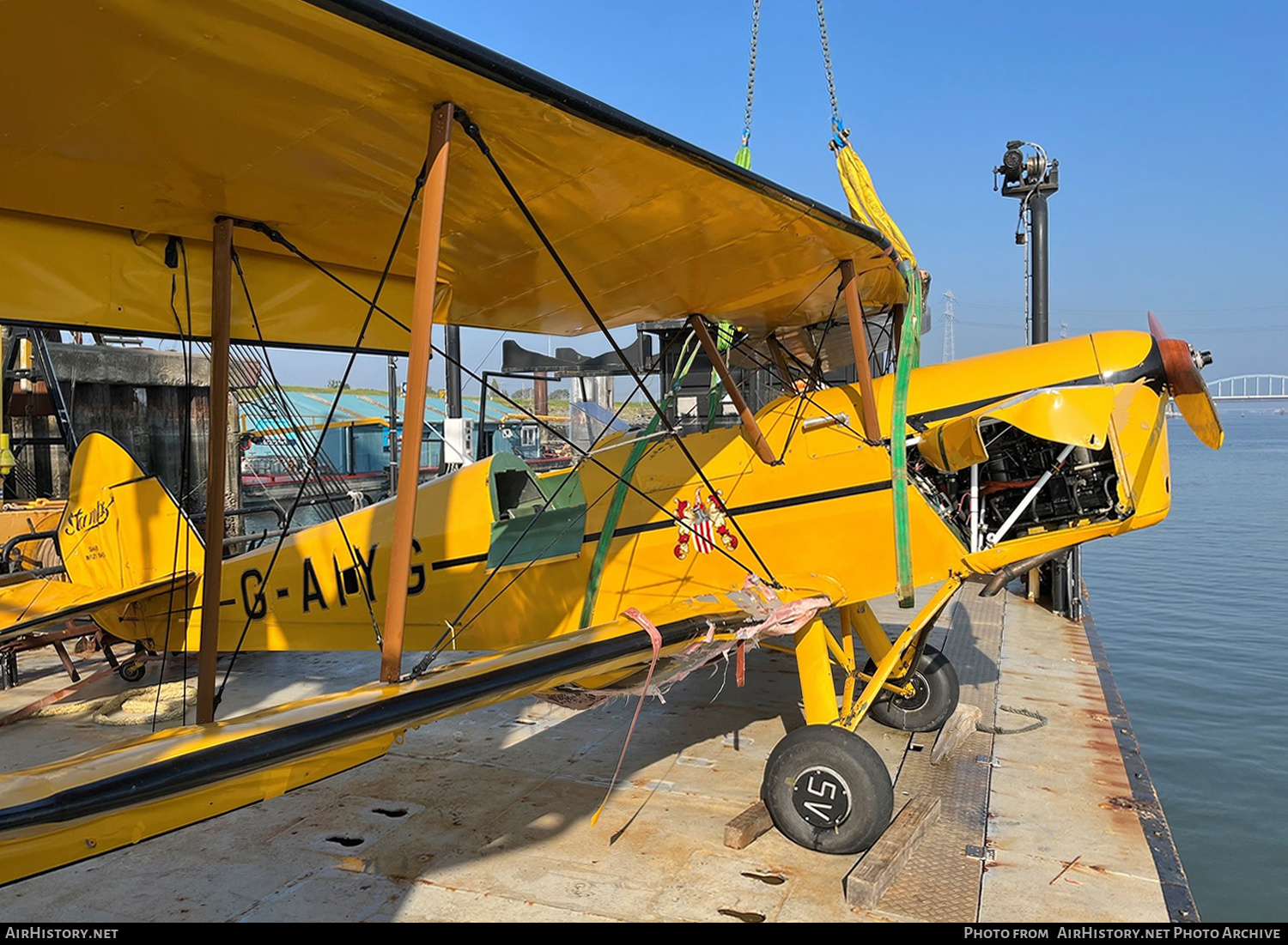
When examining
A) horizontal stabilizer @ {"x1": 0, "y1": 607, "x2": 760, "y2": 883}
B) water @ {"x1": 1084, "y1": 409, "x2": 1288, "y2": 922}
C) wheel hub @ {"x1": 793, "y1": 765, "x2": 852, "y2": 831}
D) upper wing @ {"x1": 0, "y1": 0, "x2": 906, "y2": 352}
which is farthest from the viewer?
water @ {"x1": 1084, "y1": 409, "x2": 1288, "y2": 922}

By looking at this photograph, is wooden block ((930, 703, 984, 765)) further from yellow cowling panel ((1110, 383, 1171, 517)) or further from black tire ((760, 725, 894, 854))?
yellow cowling panel ((1110, 383, 1171, 517))

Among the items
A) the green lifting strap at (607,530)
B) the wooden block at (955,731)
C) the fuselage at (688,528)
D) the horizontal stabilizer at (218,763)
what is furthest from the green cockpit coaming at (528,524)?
the wooden block at (955,731)

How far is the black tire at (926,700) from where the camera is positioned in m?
5.09

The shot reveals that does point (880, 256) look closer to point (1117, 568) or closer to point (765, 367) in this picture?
point (765, 367)

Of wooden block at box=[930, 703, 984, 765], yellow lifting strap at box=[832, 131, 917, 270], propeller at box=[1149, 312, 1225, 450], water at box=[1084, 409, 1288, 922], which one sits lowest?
water at box=[1084, 409, 1288, 922]

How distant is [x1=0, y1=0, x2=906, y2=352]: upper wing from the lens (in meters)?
2.17

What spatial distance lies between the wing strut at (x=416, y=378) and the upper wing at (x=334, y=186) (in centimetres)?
20

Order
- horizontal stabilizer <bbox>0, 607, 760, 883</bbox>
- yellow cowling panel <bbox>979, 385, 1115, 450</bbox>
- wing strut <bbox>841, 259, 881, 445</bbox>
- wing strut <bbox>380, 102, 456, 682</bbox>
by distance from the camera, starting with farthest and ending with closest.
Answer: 1. wing strut <bbox>841, 259, 881, 445</bbox>
2. yellow cowling panel <bbox>979, 385, 1115, 450</bbox>
3. wing strut <bbox>380, 102, 456, 682</bbox>
4. horizontal stabilizer <bbox>0, 607, 760, 883</bbox>

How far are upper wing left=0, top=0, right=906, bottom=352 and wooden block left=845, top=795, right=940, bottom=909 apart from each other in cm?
267

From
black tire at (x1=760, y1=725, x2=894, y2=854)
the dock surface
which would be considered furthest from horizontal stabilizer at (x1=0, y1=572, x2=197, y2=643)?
black tire at (x1=760, y1=725, x2=894, y2=854)

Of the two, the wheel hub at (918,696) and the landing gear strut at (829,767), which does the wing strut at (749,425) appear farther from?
the wheel hub at (918,696)

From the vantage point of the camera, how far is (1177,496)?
30156 millimetres

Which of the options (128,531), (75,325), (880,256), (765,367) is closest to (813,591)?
(880,256)
